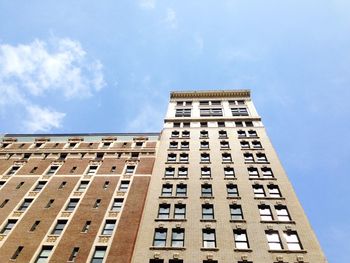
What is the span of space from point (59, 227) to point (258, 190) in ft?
75.1

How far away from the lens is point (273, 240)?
31.3 m

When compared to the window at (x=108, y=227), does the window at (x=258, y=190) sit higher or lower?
higher

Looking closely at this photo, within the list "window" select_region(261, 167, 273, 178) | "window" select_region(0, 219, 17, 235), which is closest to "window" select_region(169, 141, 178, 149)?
"window" select_region(261, 167, 273, 178)

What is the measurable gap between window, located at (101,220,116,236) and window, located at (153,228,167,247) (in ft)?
16.9

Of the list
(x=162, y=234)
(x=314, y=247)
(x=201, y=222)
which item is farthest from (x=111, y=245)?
(x=314, y=247)

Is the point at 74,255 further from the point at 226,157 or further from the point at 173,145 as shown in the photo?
the point at 173,145

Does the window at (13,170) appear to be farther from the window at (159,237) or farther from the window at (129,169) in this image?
the window at (159,237)

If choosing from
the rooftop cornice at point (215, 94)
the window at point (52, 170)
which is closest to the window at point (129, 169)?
the window at point (52, 170)

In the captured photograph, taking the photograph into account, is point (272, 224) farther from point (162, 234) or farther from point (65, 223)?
point (65, 223)

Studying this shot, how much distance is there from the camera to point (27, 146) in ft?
183

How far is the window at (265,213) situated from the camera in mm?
34434

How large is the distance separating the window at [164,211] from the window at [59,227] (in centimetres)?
1051

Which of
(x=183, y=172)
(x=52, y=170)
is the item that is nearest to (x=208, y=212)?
(x=183, y=172)

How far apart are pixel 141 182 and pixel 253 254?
61.8ft
